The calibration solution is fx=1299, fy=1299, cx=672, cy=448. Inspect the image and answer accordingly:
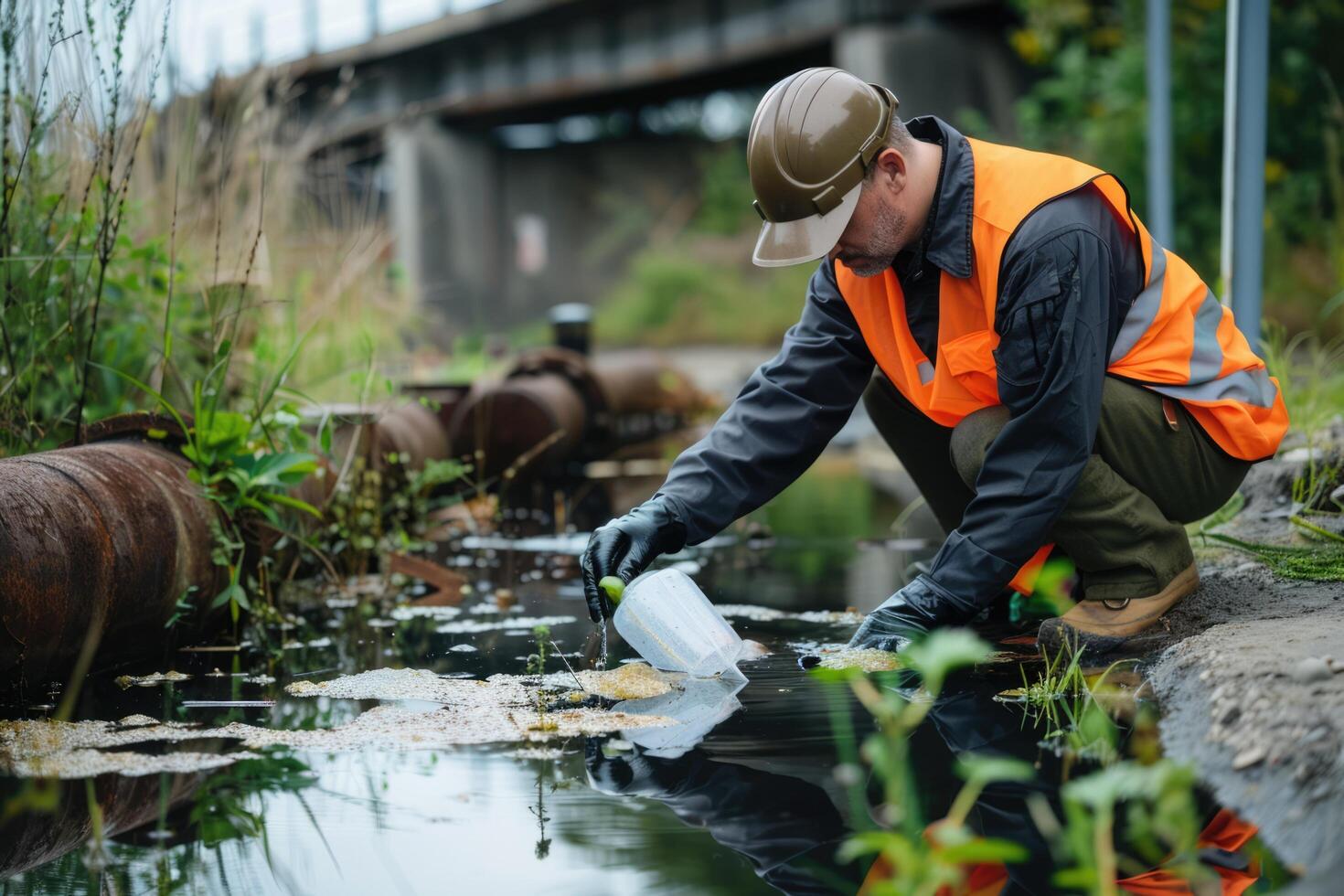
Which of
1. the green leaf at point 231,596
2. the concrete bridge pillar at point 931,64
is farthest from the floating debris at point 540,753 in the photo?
the concrete bridge pillar at point 931,64

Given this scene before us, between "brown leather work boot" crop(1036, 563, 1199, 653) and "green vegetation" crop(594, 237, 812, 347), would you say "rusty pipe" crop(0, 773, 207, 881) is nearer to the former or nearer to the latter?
"brown leather work boot" crop(1036, 563, 1199, 653)

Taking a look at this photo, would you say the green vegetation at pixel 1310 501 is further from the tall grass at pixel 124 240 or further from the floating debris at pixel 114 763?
the tall grass at pixel 124 240

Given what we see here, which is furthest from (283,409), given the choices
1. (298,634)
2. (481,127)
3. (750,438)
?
(481,127)

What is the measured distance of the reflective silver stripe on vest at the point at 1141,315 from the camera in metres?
2.76

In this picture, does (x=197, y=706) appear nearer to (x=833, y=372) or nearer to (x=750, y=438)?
(x=750, y=438)

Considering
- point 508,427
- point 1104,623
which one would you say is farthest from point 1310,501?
point 508,427

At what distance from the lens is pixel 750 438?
308cm

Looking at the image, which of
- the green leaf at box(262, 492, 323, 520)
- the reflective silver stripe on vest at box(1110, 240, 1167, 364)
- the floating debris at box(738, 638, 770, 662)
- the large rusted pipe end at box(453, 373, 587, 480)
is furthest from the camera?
the large rusted pipe end at box(453, 373, 587, 480)

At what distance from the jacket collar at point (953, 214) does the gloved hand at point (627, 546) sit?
32.4 inches

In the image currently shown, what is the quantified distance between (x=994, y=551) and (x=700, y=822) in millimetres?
956

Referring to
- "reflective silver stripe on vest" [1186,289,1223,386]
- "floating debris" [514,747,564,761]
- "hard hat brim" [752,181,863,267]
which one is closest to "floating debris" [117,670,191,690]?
"floating debris" [514,747,564,761]

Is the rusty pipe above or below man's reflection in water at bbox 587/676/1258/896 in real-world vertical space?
above

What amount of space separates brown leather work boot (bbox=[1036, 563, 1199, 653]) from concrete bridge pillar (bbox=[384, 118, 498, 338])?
16.7 m

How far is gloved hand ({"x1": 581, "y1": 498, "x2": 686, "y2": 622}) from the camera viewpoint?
2783 mm
